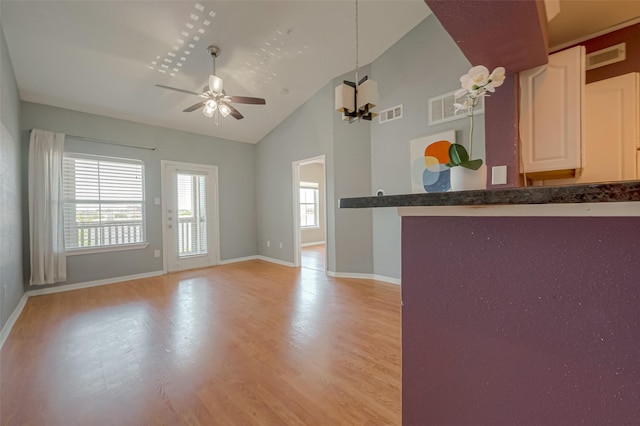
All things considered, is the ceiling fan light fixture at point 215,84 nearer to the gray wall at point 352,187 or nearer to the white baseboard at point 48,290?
the gray wall at point 352,187

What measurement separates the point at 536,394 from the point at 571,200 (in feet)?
1.68

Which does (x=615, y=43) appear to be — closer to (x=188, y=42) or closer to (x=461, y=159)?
(x=461, y=159)

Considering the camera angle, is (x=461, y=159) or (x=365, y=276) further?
(x=365, y=276)

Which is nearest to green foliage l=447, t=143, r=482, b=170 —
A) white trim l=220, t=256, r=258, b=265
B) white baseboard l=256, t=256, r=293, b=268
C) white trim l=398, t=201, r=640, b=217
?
white trim l=398, t=201, r=640, b=217

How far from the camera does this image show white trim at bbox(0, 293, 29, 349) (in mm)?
2252

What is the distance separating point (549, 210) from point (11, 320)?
166 inches

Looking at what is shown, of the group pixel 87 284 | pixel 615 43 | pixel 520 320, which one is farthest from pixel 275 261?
pixel 615 43

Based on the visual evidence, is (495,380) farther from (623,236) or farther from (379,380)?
(379,380)

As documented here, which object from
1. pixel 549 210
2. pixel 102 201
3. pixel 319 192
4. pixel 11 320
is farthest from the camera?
pixel 319 192

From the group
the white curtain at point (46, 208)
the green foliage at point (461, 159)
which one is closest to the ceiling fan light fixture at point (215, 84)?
the white curtain at point (46, 208)

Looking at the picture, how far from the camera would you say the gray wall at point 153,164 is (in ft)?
12.2

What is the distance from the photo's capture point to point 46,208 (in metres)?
3.40

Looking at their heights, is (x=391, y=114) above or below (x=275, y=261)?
above

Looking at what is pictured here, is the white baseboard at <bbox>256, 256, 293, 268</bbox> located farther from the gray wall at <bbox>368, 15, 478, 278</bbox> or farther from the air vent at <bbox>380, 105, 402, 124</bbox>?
the air vent at <bbox>380, 105, 402, 124</bbox>
